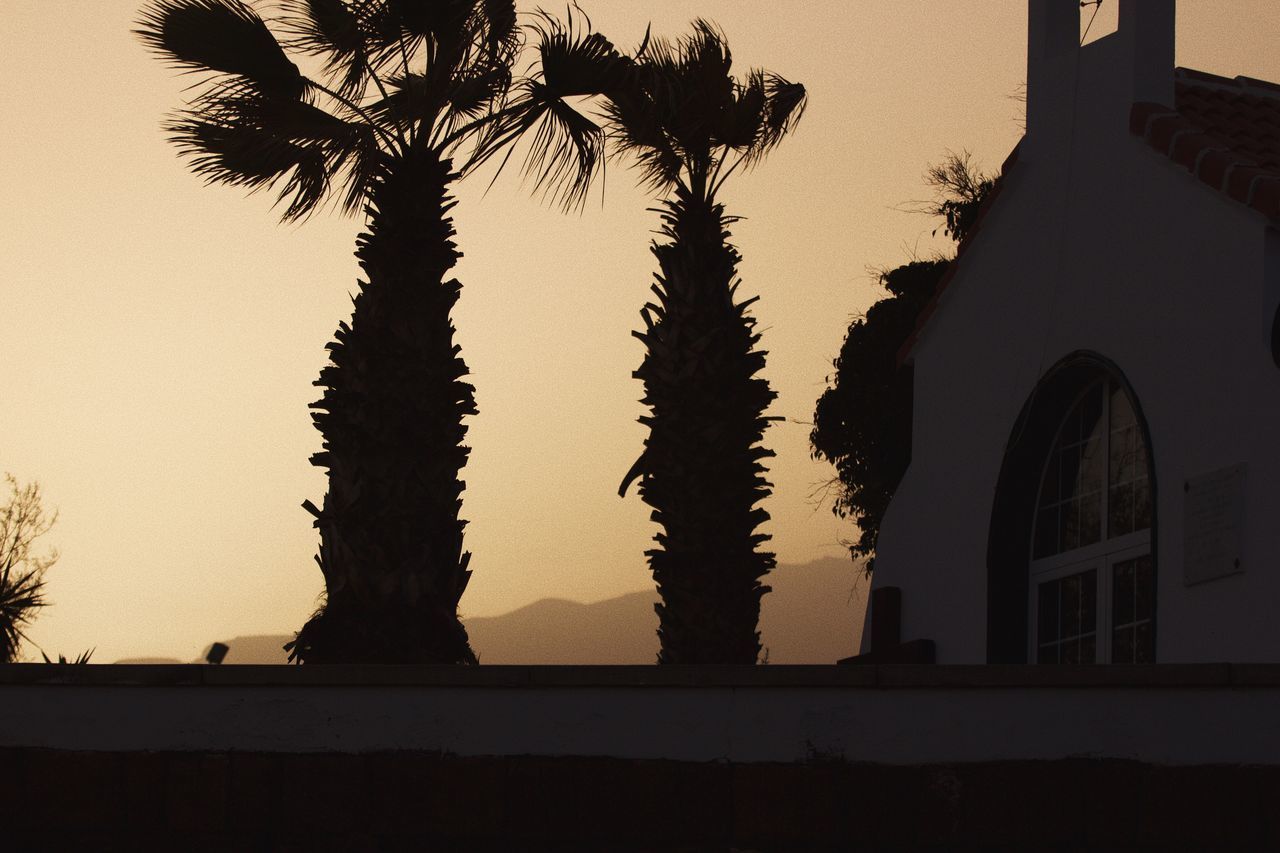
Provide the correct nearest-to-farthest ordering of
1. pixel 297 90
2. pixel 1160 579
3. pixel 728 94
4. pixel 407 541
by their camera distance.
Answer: pixel 1160 579, pixel 407 541, pixel 297 90, pixel 728 94

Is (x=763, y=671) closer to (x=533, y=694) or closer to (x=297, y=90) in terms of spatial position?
(x=533, y=694)

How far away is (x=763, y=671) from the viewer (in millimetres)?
7941

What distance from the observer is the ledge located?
26.0ft

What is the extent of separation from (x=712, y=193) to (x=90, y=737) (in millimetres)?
12396

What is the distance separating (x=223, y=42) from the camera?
1483 cm

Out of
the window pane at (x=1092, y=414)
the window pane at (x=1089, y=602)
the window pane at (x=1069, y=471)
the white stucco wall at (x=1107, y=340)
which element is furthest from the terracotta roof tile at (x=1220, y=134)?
the window pane at (x=1089, y=602)

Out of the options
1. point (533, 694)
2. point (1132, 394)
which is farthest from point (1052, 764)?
point (1132, 394)

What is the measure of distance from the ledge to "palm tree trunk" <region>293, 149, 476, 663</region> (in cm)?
528

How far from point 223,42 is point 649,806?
30.3 ft

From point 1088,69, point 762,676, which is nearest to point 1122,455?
point 1088,69

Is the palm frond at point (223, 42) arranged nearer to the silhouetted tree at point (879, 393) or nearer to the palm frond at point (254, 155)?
the palm frond at point (254, 155)

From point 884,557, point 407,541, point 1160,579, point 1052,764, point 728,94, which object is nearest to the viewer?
point 1052,764

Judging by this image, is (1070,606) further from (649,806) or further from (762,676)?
(649,806)

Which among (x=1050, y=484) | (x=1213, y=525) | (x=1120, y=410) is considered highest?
(x=1120, y=410)
